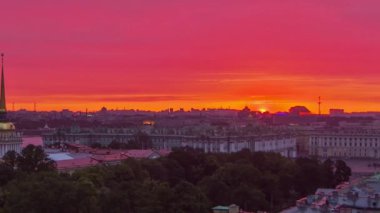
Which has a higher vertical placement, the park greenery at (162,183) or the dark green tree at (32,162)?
the dark green tree at (32,162)

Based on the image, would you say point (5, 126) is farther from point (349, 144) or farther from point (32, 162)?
point (349, 144)

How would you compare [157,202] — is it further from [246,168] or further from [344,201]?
[246,168]

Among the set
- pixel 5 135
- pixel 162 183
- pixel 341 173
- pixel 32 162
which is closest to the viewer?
pixel 162 183

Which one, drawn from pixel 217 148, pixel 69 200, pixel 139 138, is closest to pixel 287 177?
pixel 69 200

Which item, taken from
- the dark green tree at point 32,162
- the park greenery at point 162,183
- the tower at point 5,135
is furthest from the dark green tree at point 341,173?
the tower at point 5,135

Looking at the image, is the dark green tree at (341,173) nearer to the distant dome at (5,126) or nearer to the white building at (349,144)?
the distant dome at (5,126)

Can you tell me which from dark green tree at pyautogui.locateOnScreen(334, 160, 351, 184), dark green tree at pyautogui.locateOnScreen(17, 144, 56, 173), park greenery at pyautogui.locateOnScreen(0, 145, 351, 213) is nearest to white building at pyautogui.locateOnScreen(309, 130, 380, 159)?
dark green tree at pyautogui.locateOnScreen(334, 160, 351, 184)

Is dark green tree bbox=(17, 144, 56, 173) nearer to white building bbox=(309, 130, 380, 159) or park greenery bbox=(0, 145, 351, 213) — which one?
park greenery bbox=(0, 145, 351, 213)

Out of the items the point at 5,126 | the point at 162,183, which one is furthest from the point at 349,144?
the point at 162,183
